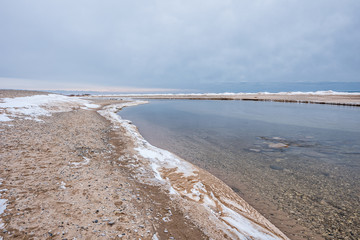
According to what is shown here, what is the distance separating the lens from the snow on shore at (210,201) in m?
4.32

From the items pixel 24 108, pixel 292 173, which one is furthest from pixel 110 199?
pixel 24 108

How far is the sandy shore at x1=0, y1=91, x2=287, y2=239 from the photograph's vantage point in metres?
3.56

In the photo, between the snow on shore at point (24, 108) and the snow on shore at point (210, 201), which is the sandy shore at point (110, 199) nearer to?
the snow on shore at point (210, 201)

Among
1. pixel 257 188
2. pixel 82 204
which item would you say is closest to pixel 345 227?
pixel 257 188

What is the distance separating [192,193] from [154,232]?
7.98 feet

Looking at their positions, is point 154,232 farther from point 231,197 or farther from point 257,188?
point 257,188

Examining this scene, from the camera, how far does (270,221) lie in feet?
17.4

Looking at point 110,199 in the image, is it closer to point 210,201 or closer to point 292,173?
Result: point 210,201

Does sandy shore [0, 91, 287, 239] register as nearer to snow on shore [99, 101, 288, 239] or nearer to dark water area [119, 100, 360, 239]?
snow on shore [99, 101, 288, 239]

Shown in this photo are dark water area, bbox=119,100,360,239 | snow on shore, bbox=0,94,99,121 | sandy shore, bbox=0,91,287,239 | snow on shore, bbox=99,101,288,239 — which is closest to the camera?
sandy shore, bbox=0,91,287,239

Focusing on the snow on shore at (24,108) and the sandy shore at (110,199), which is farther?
the snow on shore at (24,108)

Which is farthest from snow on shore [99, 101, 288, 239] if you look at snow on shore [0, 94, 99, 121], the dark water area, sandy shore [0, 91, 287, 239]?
snow on shore [0, 94, 99, 121]

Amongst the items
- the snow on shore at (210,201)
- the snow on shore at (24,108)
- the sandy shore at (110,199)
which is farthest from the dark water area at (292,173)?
the snow on shore at (24,108)

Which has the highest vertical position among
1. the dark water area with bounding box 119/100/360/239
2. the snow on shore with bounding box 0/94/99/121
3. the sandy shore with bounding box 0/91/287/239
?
the snow on shore with bounding box 0/94/99/121
